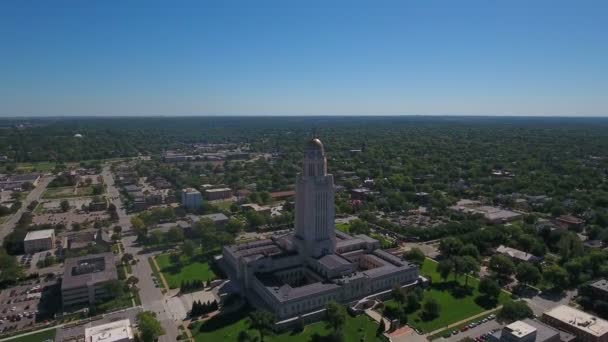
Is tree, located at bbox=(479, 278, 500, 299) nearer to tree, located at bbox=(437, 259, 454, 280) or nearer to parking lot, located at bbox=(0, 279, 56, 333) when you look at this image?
tree, located at bbox=(437, 259, 454, 280)

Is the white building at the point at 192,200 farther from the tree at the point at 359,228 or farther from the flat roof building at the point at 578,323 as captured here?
the flat roof building at the point at 578,323

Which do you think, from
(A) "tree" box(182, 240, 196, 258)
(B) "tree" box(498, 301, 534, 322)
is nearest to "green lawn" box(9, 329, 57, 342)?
(A) "tree" box(182, 240, 196, 258)

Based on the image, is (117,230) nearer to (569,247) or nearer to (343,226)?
(343,226)

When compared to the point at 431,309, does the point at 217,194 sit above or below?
below

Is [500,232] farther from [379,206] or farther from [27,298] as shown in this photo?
[27,298]

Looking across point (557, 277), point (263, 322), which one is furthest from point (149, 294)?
point (557, 277)

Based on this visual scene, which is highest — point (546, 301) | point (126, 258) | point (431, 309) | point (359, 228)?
point (359, 228)
